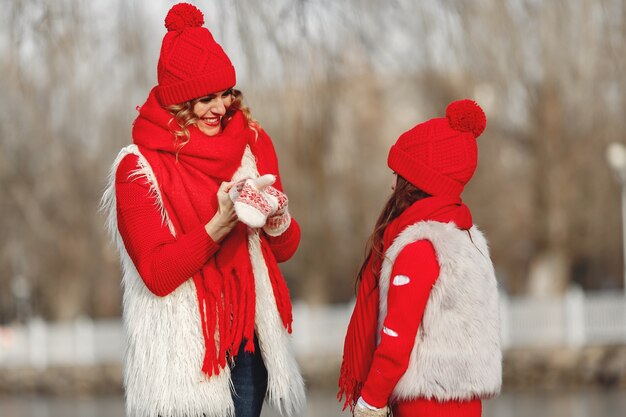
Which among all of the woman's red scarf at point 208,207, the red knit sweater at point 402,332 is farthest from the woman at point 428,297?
the woman's red scarf at point 208,207

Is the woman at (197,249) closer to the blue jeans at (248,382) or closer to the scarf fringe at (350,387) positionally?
the blue jeans at (248,382)

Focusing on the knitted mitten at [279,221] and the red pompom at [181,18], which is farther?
the red pompom at [181,18]

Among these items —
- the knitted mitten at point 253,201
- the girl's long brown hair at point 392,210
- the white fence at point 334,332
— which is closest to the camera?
the knitted mitten at point 253,201

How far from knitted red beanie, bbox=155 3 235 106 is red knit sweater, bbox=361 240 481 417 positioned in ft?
2.22

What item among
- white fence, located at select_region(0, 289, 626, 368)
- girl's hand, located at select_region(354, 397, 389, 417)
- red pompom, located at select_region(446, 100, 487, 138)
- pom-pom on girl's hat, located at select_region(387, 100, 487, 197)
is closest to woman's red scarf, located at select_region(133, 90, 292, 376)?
girl's hand, located at select_region(354, 397, 389, 417)

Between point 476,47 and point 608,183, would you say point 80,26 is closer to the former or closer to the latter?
point 476,47

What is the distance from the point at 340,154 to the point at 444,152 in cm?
743

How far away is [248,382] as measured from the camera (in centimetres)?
307

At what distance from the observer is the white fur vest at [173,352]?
2953mm

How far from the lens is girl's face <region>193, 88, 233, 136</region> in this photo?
3.08m

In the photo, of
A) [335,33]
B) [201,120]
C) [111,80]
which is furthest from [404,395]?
[111,80]

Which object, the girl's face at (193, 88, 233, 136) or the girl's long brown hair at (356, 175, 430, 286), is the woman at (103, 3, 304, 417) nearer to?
the girl's face at (193, 88, 233, 136)

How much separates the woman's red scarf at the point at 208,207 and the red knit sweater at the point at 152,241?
6 centimetres

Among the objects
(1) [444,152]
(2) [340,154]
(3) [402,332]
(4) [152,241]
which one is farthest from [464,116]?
(2) [340,154]
